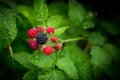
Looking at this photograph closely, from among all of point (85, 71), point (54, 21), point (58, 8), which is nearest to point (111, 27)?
point (58, 8)

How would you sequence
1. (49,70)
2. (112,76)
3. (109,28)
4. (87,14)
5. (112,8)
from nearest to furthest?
(49,70), (112,76), (87,14), (109,28), (112,8)

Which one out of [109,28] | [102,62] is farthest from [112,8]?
[102,62]

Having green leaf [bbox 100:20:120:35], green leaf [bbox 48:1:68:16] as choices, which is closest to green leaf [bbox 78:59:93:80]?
green leaf [bbox 100:20:120:35]

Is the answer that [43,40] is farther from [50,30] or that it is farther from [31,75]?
[31,75]

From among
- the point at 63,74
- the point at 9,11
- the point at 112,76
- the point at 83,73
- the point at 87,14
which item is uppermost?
the point at 9,11

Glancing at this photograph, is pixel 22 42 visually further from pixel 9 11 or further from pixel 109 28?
pixel 109 28

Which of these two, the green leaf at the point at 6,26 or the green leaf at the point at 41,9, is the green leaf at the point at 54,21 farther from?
the green leaf at the point at 6,26
